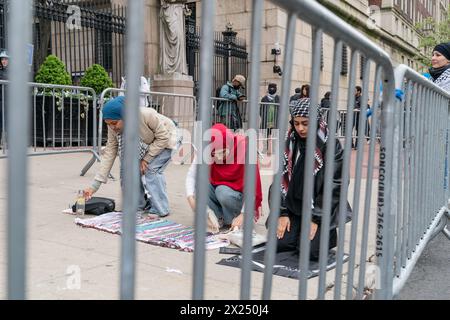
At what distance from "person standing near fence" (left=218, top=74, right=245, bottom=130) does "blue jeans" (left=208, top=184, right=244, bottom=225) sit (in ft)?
11.2

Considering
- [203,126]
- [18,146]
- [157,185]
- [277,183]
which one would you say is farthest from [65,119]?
[18,146]

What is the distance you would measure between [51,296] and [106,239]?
1.21m

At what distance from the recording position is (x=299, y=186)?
10.0 ft

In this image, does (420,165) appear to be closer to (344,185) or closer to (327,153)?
(344,185)

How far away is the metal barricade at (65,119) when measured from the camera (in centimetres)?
665

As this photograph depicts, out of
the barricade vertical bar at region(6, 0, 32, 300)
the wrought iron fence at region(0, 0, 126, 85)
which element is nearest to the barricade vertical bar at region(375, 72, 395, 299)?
the barricade vertical bar at region(6, 0, 32, 300)

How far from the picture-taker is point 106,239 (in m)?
3.72

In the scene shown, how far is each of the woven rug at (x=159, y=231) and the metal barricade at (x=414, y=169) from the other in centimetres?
131

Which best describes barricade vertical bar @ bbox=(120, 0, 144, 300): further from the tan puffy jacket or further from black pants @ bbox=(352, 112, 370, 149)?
the tan puffy jacket

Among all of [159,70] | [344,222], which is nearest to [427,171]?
[344,222]

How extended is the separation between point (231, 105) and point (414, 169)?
593 cm

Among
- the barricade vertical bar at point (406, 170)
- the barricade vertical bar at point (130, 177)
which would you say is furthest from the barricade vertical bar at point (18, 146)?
the barricade vertical bar at point (406, 170)

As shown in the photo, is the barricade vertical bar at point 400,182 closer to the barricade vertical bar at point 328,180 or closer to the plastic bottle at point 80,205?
the barricade vertical bar at point 328,180
